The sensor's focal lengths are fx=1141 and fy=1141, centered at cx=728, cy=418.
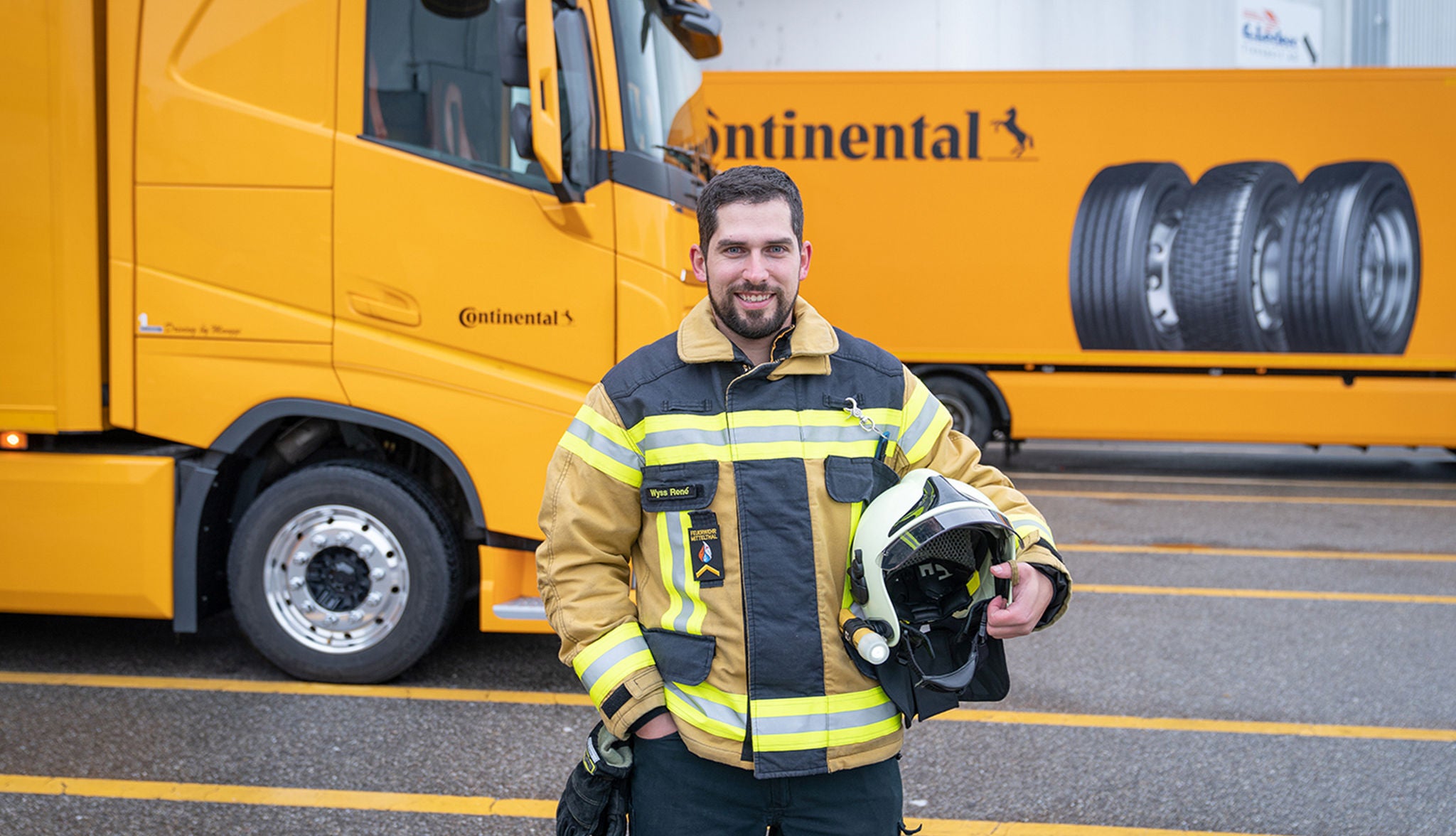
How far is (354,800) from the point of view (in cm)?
358

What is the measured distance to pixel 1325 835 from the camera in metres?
3.38

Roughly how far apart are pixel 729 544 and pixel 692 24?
3400 millimetres

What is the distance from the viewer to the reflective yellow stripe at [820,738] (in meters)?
1.90

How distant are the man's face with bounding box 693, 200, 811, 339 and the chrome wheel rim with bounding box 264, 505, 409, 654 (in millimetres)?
2920

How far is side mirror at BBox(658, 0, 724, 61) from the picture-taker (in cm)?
473

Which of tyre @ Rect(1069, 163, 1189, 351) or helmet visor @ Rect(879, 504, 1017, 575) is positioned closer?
helmet visor @ Rect(879, 504, 1017, 575)

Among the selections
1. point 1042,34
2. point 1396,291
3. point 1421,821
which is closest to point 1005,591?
point 1421,821

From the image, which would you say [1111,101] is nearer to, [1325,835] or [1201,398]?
[1201,398]

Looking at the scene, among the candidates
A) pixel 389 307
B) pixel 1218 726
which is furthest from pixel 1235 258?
pixel 389 307

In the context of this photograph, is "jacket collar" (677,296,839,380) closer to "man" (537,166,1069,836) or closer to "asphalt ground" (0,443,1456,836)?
"man" (537,166,1069,836)

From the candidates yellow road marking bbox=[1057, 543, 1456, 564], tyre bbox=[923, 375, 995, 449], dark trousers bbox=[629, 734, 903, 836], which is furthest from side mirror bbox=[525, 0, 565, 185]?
tyre bbox=[923, 375, 995, 449]

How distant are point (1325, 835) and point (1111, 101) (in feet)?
24.3

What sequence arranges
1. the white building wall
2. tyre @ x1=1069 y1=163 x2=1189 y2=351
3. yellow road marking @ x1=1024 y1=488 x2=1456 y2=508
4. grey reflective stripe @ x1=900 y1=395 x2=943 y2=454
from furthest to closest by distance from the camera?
the white building wall → tyre @ x1=1069 y1=163 x2=1189 y2=351 → yellow road marking @ x1=1024 y1=488 x2=1456 y2=508 → grey reflective stripe @ x1=900 y1=395 x2=943 y2=454

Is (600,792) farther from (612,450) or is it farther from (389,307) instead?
(389,307)
